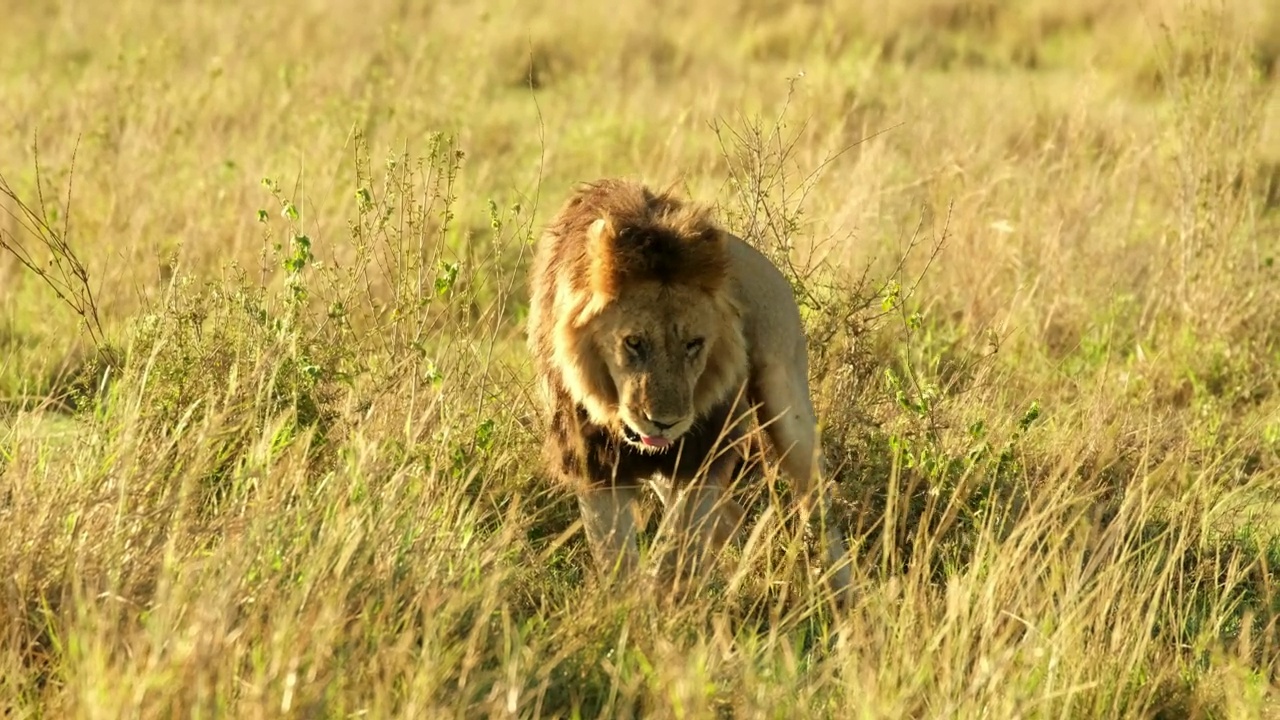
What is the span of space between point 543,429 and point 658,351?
46.6 inches

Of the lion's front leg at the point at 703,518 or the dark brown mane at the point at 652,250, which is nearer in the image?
the dark brown mane at the point at 652,250

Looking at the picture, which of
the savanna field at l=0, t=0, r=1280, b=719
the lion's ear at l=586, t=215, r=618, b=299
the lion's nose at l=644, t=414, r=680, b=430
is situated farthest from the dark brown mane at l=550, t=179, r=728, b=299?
Answer: the savanna field at l=0, t=0, r=1280, b=719

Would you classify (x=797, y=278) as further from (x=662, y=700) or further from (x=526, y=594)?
(x=662, y=700)

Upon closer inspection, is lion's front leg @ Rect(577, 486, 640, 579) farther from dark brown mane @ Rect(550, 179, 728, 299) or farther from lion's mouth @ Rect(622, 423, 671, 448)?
dark brown mane @ Rect(550, 179, 728, 299)

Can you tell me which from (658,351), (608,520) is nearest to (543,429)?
(608,520)

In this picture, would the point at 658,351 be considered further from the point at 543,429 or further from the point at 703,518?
the point at 543,429

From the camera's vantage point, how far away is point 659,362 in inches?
168

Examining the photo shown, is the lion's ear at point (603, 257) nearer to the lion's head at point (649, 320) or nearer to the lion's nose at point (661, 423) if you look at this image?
the lion's head at point (649, 320)

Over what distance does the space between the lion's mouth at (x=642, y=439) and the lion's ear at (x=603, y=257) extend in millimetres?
356

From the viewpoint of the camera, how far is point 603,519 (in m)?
4.71

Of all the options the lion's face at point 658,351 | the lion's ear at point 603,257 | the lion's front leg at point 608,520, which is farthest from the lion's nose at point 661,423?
the lion's front leg at point 608,520

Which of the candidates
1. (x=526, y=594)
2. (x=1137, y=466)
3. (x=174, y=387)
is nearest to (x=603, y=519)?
(x=526, y=594)

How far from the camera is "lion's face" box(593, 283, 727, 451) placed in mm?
4246

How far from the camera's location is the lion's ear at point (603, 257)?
4.25m
